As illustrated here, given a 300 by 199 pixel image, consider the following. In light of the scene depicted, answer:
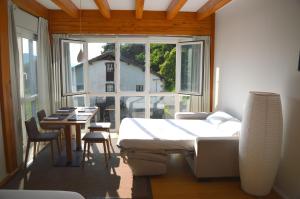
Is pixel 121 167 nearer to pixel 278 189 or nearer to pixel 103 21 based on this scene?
pixel 278 189

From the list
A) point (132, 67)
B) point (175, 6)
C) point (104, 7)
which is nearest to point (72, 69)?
point (132, 67)

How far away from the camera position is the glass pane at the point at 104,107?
17.8 ft

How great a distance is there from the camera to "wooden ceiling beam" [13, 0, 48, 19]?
3.76m

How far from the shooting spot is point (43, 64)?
4.55 m

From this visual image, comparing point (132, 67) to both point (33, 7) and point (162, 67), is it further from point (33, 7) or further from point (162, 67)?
point (33, 7)

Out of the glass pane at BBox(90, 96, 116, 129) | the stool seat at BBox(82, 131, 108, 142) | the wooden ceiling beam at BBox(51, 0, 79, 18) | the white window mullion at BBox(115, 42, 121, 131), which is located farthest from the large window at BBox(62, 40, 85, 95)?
the stool seat at BBox(82, 131, 108, 142)

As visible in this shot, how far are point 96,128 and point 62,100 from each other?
4.14 feet

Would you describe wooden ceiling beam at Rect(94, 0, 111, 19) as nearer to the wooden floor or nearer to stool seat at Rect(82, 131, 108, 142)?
stool seat at Rect(82, 131, 108, 142)

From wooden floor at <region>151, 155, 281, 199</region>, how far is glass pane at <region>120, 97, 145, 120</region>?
220 centimetres

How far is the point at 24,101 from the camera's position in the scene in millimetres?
4039

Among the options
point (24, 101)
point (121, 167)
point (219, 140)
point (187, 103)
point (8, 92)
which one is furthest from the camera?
point (187, 103)

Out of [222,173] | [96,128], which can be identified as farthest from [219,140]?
[96,128]

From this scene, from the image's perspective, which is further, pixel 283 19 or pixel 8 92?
pixel 8 92

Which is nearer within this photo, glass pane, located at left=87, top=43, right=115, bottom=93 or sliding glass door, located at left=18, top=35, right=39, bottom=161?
sliding glass door, located at left=18, top=35, right=39, bottom=161
